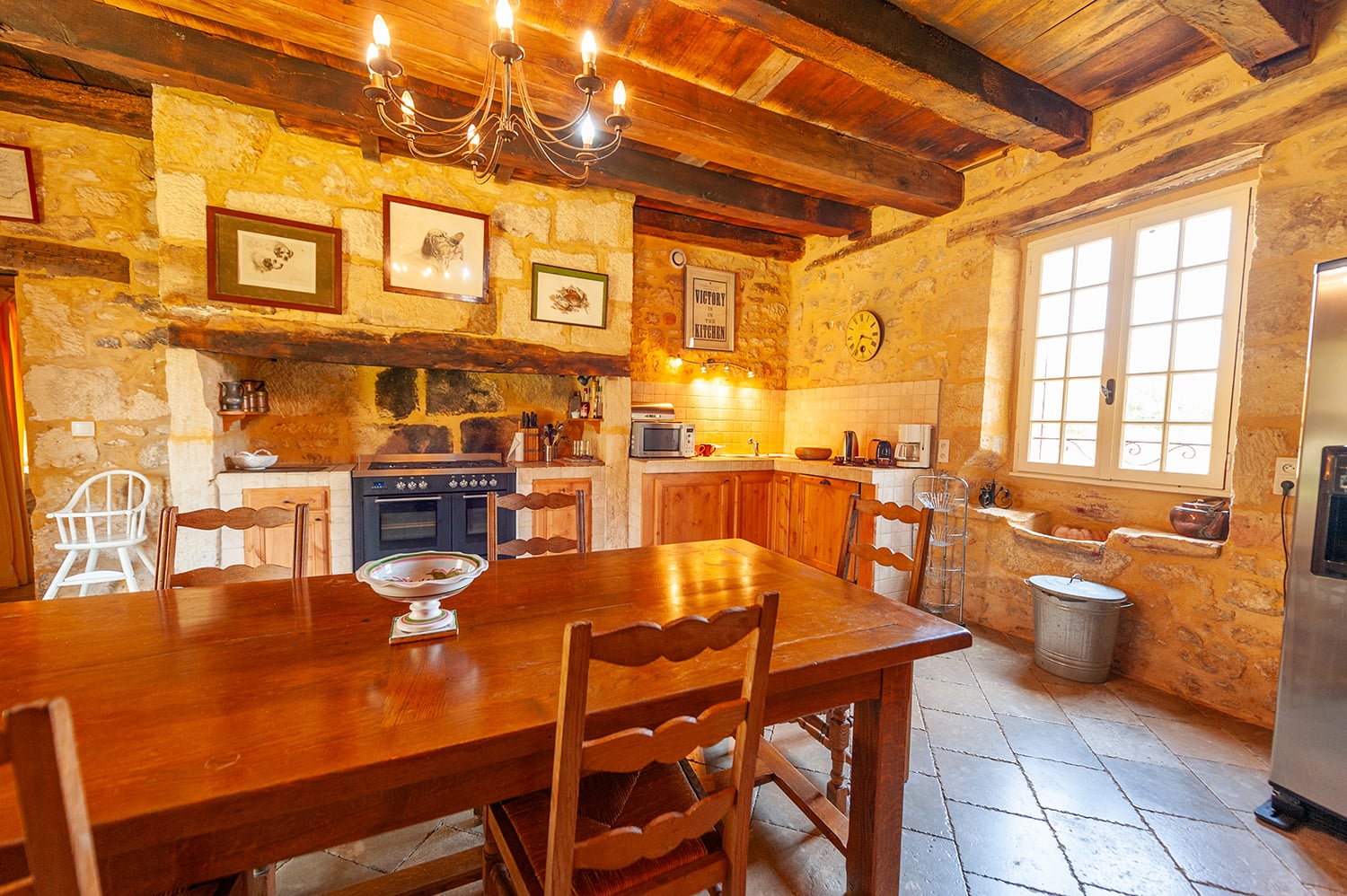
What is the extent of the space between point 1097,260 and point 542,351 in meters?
3.31

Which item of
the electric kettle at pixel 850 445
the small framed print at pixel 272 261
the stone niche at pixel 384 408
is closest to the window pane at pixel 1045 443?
the electric kettle at pixel 850 445

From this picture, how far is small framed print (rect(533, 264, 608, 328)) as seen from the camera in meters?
3.38

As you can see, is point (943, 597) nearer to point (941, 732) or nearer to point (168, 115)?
point (941, 732)

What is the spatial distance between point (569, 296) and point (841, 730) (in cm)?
291

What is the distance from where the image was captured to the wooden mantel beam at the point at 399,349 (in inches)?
108

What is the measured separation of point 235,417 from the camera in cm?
309

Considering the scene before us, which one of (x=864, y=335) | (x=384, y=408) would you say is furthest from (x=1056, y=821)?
(x=384, y=408)

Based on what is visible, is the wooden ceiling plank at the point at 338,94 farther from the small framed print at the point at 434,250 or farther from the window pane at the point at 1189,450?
the window pane at the point at 1189,450

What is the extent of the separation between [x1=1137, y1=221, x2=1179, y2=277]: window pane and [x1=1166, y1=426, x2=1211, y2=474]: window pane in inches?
32.2

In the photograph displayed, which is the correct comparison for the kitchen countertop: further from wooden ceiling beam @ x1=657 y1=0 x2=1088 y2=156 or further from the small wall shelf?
the small wall shelf

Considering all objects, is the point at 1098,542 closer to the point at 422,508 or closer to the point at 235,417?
the point at 422,508

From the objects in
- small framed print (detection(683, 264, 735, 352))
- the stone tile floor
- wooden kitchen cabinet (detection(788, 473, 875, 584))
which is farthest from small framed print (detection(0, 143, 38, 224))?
wooden kitchen cabinet (detection(788, 473, 875, 584))

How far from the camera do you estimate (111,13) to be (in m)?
2.15

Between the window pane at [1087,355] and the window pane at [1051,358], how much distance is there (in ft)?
0.15
